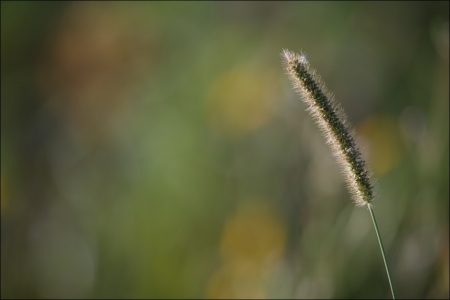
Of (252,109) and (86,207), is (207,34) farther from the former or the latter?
(86,207)

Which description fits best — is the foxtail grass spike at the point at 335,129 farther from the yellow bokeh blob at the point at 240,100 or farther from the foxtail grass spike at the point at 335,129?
the yellow bokeh blob at the point at 240,100

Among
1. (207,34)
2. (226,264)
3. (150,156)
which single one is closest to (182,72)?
(207,34)

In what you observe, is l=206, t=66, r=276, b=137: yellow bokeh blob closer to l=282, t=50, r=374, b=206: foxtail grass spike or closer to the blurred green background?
the blurred green background

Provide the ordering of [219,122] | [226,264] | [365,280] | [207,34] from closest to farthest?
1. [365,280]
2. [226,264]
3. [219,122]
4. [207,34]

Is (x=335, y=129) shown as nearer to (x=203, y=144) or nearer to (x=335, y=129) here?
(x=335, y=129)

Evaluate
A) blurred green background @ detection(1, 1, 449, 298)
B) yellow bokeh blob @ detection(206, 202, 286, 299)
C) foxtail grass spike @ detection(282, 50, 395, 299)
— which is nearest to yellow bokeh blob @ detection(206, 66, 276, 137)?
blurred green background @ detection(1, 1, 449, 298)

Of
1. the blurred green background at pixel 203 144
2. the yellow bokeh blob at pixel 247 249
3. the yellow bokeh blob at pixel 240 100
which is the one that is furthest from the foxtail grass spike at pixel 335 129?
the yellow bokeh blob at pixel 240 100

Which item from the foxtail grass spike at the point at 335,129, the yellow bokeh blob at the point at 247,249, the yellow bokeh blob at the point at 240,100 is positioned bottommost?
the foxtail grass spike at the point at 335,129
